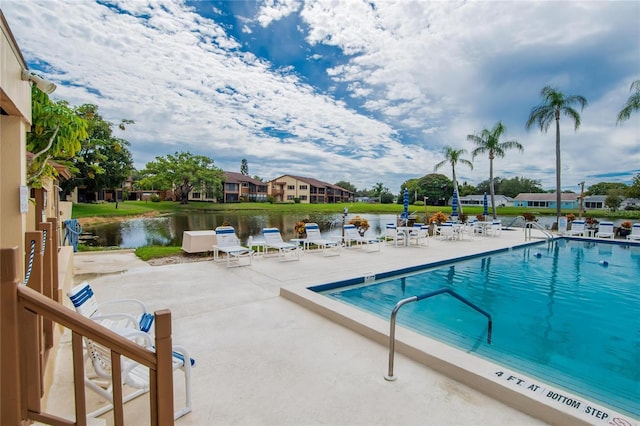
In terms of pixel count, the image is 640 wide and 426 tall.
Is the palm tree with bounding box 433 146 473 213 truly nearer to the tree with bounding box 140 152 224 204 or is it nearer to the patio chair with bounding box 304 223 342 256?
the patio chair with bounding box 304 223 342 256

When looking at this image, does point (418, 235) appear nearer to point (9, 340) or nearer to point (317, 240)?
point (317, 240)

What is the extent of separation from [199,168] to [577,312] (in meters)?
49.1

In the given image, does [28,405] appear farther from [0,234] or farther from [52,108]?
[52,108]

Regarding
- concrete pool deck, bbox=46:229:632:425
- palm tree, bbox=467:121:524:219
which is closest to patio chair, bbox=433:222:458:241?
concrete pool deck, bbox=46:229:632:425

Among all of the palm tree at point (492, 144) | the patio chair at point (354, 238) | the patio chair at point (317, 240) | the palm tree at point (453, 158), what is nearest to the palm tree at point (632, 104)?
the palm tree at point (492, 144)

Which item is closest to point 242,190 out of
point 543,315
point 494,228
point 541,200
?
point 494,228

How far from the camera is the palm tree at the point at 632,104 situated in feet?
51.7

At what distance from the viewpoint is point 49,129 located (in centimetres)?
470

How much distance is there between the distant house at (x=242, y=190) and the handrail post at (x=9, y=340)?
186 ft

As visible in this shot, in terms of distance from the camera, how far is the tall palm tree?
20.6 metres

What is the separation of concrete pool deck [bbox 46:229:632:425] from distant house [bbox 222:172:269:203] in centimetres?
5265

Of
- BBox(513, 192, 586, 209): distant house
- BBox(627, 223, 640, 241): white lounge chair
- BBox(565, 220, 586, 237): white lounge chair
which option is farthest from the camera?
BBox(513, 192, 586, 209): distant house

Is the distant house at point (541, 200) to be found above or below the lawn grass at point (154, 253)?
above

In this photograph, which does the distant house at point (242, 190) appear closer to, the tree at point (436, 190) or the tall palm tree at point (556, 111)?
the tree at point (436, 190)
